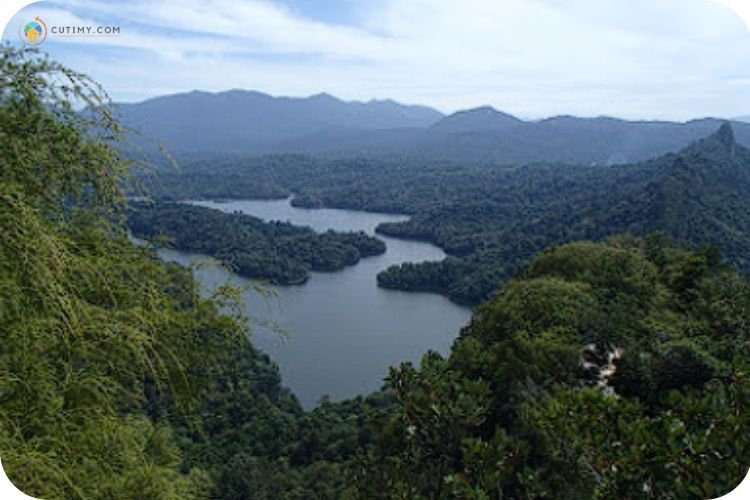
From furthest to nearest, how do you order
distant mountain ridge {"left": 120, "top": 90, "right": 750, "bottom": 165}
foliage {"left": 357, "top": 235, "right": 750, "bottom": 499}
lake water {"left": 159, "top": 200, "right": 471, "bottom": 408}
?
distant mountain ridge {"left": 120, "top": 90, "right": 750, "bottom": 165} → lake water {"left": 159, "top": 200, "right": 471, "bottom": 408} → foliage {"left": 357, "top": 235, "right": 750, "bottom": 499}

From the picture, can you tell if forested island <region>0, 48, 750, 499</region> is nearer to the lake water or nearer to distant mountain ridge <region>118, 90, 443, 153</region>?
the lake water

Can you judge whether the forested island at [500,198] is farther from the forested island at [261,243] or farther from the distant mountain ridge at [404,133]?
the distant mountain ridge at [404,133]

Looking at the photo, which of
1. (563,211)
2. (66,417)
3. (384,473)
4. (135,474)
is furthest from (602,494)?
(563,211)

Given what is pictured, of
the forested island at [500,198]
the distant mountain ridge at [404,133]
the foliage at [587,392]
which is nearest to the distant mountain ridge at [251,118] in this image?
the distant mountain ridge at [404,133]

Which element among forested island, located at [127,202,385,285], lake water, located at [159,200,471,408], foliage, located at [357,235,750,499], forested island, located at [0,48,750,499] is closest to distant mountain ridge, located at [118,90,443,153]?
forested island, located at [127,202,385,285]

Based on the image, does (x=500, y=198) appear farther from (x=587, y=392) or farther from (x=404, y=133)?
(x=404, y=133)

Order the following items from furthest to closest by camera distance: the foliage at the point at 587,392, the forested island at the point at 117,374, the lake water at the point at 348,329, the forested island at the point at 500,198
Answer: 1. the forested island at the point at 500,198
2. the lake water at the point at 348,329
3. the foliage at the point at 587,392
4. the forested island at the point at 117,374
